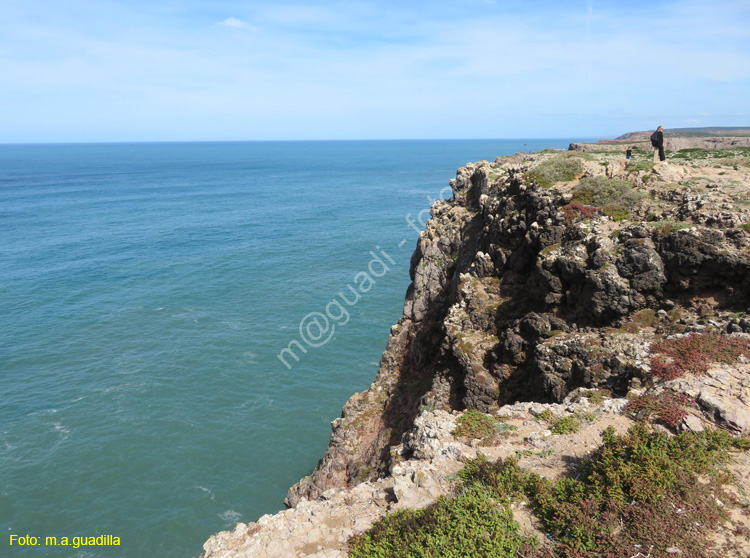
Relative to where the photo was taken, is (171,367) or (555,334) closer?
(555,334)

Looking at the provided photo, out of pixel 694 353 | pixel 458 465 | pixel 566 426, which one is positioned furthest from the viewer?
pixel 694 353

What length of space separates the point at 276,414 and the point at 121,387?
16995mm

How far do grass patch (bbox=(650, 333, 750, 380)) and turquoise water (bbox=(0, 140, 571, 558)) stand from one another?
2825cm

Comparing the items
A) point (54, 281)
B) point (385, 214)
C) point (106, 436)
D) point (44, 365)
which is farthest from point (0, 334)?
point (385, 214)

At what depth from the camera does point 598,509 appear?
1257cm

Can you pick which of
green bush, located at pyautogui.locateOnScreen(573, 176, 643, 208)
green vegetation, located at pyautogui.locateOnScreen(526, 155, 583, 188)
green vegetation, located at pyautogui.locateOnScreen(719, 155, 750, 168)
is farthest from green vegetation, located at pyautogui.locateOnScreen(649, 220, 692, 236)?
green vegetation, located at pyautogui.locateOnScreen(719, 155, 750, 168)

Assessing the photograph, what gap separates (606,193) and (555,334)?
8760 mm

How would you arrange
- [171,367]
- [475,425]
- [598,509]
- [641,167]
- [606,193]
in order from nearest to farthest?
[598,509] < [475,425] < [606,193] < [641,167] < [171,367]

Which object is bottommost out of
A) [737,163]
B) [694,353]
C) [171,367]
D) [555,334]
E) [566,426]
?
[171,367]

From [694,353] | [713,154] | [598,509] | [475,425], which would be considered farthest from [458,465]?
[713,154]

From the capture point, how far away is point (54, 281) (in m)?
70.8

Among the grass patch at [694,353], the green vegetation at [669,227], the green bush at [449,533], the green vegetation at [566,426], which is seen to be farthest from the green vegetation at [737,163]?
the green bush at [449,533]

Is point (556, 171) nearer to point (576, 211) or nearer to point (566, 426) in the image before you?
point (576, 211)

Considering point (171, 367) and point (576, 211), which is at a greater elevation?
point (576, 211)
